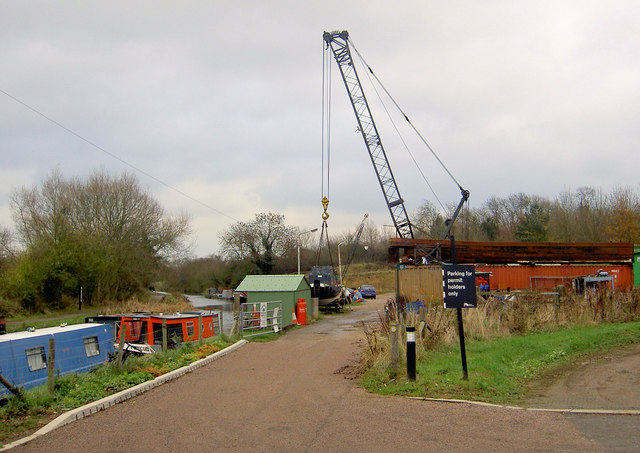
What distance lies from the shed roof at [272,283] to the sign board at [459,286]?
752 inches

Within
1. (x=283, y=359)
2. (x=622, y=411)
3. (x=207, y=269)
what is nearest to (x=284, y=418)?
(x=622, y=411)

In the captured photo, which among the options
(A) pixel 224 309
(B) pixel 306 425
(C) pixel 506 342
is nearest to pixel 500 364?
(C) pixel 506 342

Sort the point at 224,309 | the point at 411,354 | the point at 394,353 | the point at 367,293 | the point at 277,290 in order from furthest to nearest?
the point at 367,293 → the point at 224,309 → the point at 277,290 → the point at 394,353 → the point at 411,354

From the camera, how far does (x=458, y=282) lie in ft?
34.2

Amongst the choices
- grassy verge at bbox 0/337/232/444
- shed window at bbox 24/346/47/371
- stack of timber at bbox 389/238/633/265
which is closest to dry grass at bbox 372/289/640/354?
grassy verge at bbox 0/337/232/444

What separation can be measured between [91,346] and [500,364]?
1207 centimetres

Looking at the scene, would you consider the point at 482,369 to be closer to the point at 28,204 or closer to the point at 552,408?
the point at 552,408

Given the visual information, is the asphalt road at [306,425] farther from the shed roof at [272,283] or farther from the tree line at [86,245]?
the tree line at [86,245]

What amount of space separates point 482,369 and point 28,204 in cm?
4186

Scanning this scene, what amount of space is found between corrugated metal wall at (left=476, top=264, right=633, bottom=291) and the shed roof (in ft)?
30.7

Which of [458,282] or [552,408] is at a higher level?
[458,282]

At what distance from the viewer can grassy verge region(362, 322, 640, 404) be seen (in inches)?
371

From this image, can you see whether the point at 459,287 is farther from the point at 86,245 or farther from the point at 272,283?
the point at 86,245

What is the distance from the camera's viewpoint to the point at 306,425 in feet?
25.5
